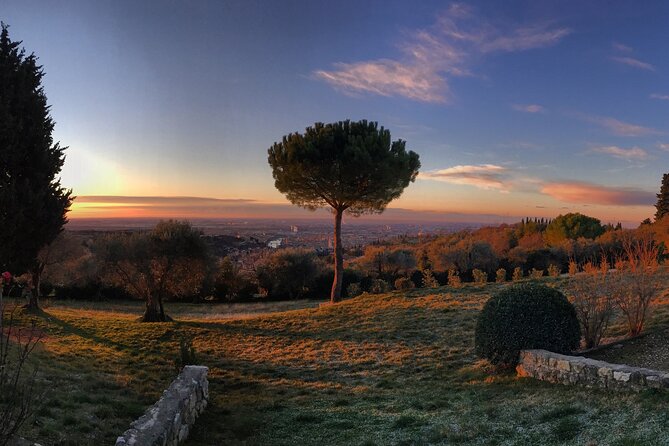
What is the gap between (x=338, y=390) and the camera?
911 centimetres

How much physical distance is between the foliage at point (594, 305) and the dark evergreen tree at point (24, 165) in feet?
43.5

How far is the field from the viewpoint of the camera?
558 cm

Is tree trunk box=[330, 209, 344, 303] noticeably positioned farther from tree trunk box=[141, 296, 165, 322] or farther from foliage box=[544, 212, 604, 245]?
foliage box=[544, 212, 604, 245]

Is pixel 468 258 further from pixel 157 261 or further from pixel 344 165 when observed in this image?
pixel 157 261

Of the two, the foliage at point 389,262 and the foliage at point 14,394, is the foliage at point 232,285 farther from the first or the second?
the foliage at point 14,394

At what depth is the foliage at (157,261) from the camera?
19.1 metres

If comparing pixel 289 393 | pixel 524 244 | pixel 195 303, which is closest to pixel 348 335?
pixel 289 393

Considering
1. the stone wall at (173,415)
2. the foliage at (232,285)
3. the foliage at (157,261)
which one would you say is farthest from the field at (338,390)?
the foliage at (232,285)

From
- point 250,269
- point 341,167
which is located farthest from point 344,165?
point 250,269

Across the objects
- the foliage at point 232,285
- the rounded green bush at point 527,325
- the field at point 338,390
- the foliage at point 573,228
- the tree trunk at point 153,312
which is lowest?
the foliage at point 232,285

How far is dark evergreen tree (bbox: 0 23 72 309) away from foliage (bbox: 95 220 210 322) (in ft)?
24.2

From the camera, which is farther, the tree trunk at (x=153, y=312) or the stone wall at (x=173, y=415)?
the tree trunk at (x=153, y=312)

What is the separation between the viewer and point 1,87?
34.0 feet

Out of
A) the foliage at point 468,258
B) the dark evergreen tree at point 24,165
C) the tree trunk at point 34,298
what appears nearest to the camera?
the dark evergreen tree at point 24,165
